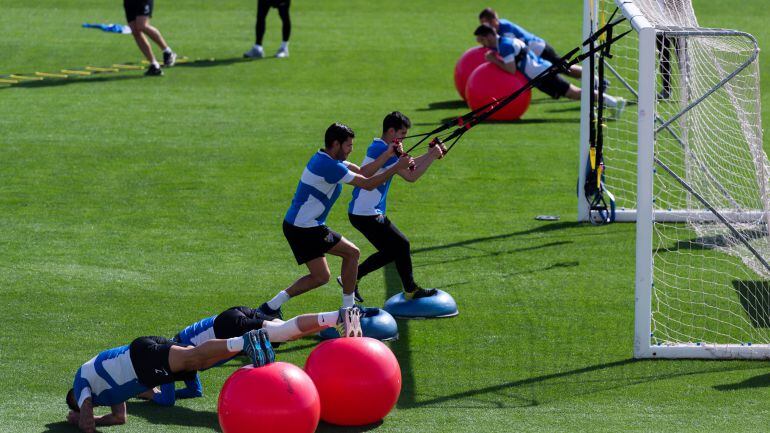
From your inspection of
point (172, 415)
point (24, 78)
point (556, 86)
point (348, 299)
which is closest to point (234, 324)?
point (172, 415)

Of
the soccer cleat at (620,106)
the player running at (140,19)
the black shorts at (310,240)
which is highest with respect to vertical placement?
the player running at (140,19)

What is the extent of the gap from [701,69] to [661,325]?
3.28 metres

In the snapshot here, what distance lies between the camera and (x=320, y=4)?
3134 cm

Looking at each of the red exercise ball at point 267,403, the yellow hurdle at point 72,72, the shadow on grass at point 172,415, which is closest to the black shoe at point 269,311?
the shadow on grass at point 172,415

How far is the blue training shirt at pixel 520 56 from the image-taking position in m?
19.8

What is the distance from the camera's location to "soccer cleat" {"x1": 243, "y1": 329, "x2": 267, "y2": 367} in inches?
336

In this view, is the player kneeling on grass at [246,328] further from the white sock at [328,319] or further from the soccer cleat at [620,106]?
the soccer cleat at [620,106]

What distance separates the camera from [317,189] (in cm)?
1095

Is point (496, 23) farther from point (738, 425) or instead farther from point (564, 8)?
point (738, 425)

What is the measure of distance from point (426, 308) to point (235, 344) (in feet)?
10.5

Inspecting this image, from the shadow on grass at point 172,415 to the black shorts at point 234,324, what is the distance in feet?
2.17

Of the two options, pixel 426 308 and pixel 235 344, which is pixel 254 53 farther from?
pixel 235 344

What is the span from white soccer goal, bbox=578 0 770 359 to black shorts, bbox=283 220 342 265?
2737 millimetres

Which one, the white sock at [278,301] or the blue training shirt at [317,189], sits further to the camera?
the white sock at [278,301]
